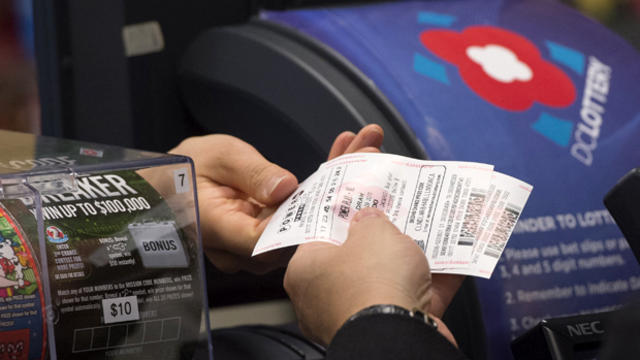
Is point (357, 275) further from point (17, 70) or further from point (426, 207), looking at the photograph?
point (17, 70)

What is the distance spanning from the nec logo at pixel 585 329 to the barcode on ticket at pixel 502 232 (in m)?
0.15

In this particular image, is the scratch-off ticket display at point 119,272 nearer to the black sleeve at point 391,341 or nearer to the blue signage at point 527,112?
the black sleeve at point 391,341

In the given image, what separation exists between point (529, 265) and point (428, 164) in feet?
0.84

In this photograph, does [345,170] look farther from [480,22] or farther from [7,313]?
[480,22]

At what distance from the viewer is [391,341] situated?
27.2 inches

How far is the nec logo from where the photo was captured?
0.91 meters

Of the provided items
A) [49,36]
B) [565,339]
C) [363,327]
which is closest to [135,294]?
[363,327]

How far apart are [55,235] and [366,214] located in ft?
1.01

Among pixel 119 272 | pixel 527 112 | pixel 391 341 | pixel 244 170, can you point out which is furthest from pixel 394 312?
pixel 527 112

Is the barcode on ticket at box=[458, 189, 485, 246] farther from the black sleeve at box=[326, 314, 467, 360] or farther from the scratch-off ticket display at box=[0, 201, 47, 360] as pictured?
the scratch-off ticket display at box=[0, 201, 47, 360]

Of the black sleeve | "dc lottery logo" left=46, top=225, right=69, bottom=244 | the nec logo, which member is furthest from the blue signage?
"dc lottery logo" left=46, top=225, right=69, bottom=244

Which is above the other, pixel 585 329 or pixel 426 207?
pixel 426 207

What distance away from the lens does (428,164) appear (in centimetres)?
92

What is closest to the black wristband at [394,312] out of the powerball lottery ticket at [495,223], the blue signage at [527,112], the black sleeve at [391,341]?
the black sleeve at [391,341]
